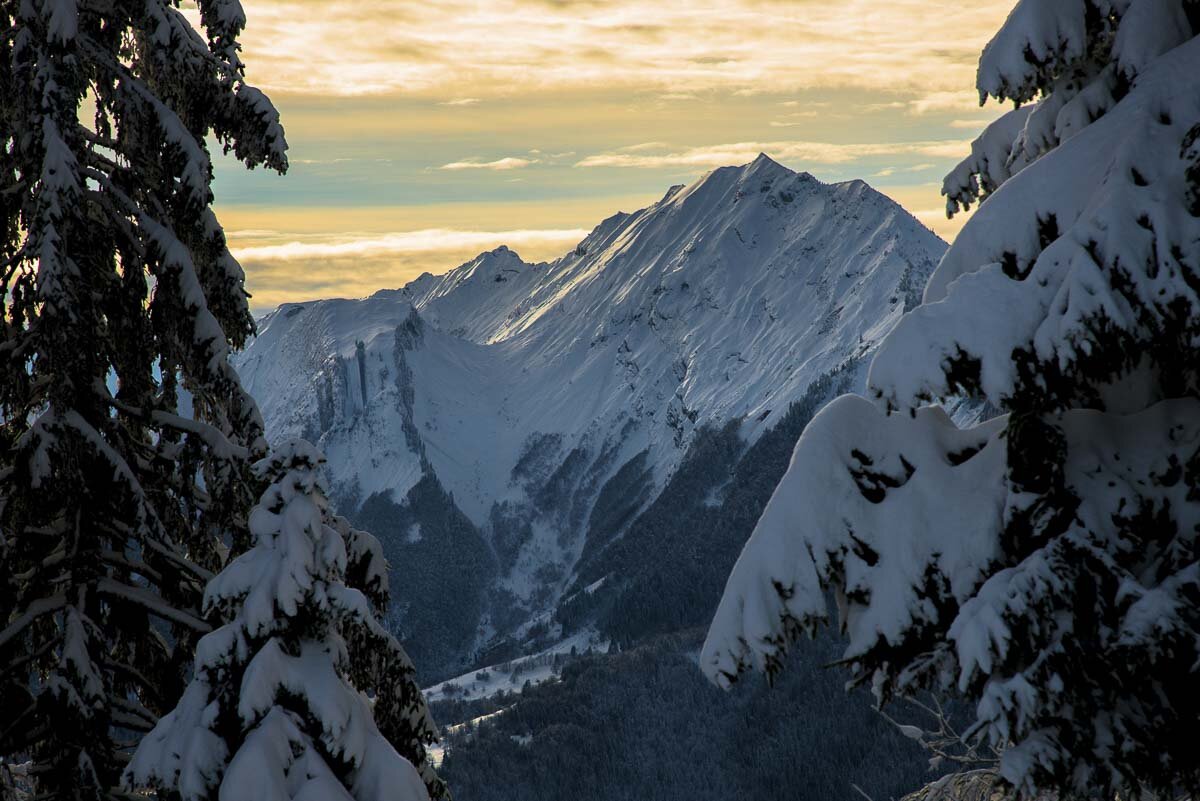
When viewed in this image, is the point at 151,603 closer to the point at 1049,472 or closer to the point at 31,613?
the point at 31,613

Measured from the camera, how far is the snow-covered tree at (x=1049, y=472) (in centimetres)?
517

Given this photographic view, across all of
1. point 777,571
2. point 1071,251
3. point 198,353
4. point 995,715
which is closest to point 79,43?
point 198,353

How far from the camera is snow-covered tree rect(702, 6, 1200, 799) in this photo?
5172 mm

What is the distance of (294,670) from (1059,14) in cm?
646

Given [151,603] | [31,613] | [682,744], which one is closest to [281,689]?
[151,603]

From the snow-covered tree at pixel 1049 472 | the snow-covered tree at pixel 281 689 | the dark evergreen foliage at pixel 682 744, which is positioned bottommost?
the dark evergreen foliage at pixel 682 744

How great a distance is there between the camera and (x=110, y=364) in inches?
378

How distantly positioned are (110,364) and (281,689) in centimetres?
403

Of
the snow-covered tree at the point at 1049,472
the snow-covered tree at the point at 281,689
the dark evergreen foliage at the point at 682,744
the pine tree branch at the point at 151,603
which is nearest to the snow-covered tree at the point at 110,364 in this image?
the pine tree branch at the point at 151,603

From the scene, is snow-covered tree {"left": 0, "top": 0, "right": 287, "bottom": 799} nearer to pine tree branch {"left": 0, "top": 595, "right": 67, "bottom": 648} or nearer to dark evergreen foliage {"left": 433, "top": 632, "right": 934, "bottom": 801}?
pine tree branch {"left": 0, "top": 595, "right": 67, "bottom": 648}

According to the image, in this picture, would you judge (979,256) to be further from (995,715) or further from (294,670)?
(294,670)

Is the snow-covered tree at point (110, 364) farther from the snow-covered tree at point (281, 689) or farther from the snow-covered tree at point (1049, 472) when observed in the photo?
the snow-covered tree at point (1049, 472)

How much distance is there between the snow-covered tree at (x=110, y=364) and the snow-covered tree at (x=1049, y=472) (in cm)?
531

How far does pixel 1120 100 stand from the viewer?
6180mm
